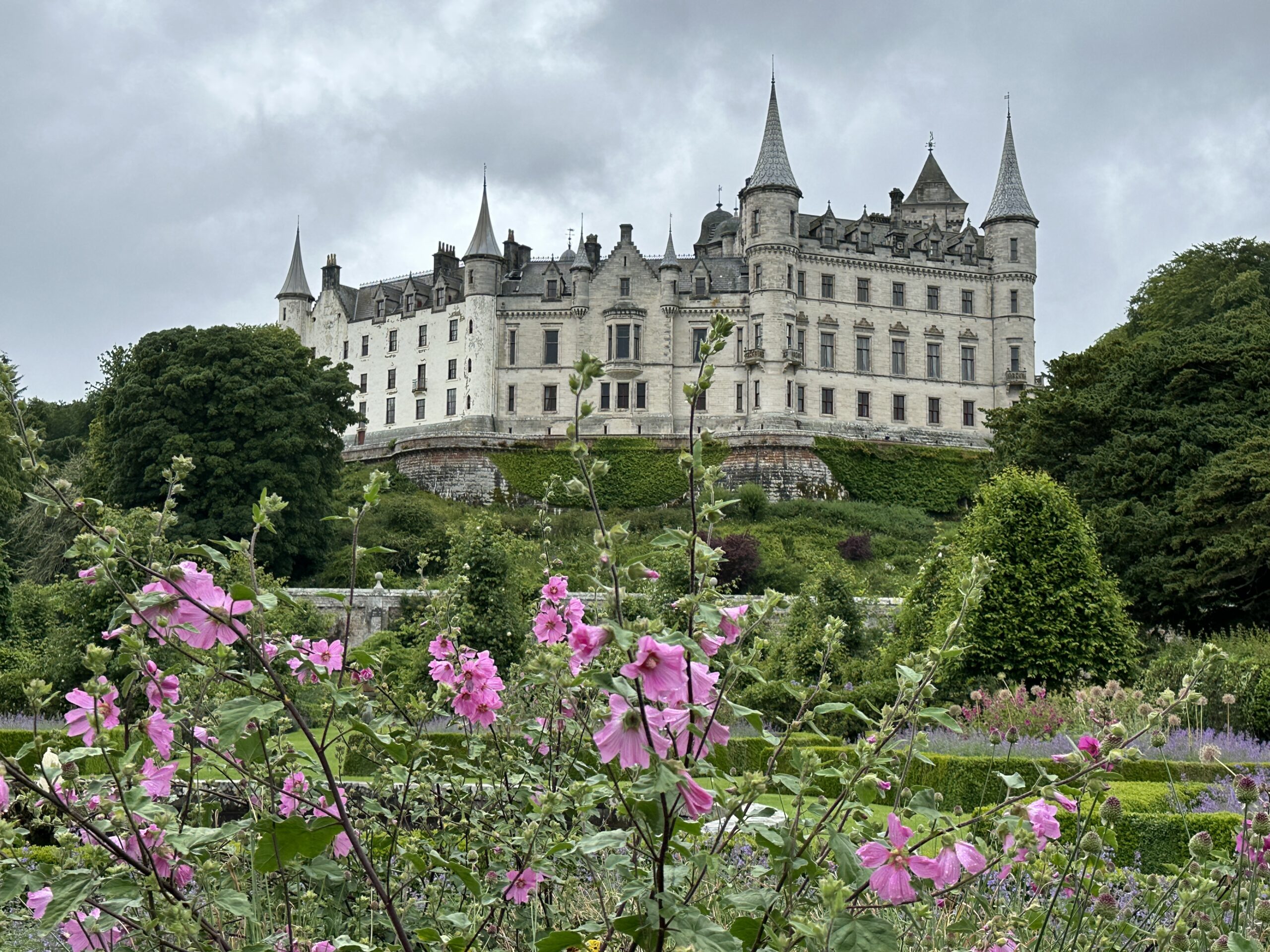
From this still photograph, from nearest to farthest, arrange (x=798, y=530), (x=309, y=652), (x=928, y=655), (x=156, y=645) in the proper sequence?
(x=928, y=655)
(x=309, y=652)
(x=156, y=645)
(x=798, y=530)

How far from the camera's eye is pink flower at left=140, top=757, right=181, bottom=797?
104 inches

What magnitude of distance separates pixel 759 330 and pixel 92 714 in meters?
46.7

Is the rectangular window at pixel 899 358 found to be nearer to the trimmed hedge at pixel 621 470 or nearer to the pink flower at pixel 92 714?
the trimmed hedge at pixel 621 470

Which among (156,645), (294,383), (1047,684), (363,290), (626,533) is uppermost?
(363,290)

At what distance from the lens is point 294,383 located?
37.7 metres

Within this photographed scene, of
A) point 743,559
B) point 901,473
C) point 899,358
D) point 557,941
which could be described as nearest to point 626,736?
point 557,941

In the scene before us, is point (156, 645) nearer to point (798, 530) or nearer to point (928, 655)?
point (928, 655)

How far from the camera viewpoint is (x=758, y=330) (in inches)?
1906

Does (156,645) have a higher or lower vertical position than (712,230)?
lower

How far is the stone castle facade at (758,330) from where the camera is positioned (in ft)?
159

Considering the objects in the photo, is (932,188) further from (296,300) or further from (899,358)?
(296,300)

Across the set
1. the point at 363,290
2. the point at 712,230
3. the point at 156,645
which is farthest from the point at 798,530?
the point at 156,645

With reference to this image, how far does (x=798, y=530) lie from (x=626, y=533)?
127 ft

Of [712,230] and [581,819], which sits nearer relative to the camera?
[581,819]
